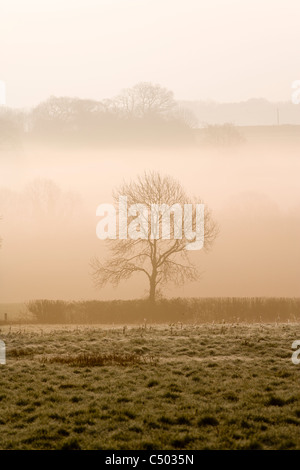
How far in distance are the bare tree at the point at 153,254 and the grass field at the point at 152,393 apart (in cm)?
2278

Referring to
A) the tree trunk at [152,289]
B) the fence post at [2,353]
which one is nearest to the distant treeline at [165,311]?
the tree trunk at [152,289]

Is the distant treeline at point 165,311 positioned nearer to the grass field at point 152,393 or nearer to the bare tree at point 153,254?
the bare tree at point 153,254

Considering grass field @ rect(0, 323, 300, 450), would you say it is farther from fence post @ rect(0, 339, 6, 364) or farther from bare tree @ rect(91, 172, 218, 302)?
bare tree @ rect(91, 172, 218, 302)

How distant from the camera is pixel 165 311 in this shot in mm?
48500

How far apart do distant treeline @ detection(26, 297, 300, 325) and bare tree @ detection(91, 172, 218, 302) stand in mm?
3391

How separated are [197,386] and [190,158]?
317 ft

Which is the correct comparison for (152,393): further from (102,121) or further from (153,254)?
(102,121)

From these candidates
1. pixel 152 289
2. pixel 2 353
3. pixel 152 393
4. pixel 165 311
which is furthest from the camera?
pixel 152 289

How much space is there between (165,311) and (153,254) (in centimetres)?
674

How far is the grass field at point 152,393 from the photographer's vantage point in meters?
13.9

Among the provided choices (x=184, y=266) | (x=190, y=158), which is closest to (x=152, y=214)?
(x=184, y=266)

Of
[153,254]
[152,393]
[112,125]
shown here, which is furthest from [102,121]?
[152,393]

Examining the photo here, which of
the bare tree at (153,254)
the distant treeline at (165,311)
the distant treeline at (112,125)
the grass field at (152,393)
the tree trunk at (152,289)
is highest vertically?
the distant treeline at (112,125)

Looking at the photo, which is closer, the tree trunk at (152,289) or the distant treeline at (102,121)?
the tree trunk at (152,289)
